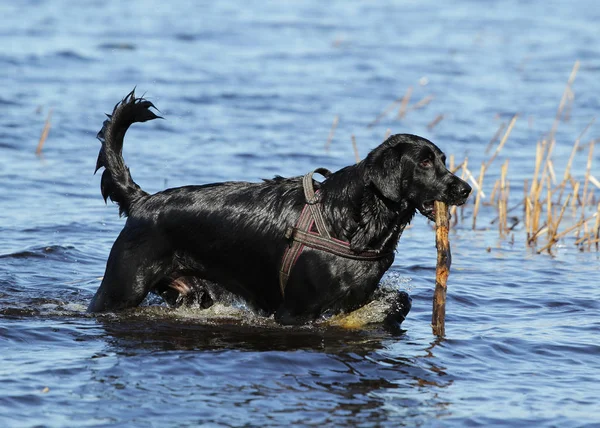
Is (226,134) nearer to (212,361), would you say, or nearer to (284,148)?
(284,148)

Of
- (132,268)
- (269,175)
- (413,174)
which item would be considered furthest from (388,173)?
(269,175)

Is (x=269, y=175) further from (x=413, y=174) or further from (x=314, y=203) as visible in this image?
(x=413, y=174)

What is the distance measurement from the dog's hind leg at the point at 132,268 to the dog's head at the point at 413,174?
1.58m

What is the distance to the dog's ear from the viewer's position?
632cm

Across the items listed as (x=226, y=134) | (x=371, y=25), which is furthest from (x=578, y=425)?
(x=371, y=25)

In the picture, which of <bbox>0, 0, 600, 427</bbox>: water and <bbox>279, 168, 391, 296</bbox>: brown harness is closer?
<bbox>0, 0, 600, 427</bbox>: water

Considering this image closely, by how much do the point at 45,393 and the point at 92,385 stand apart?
29cm

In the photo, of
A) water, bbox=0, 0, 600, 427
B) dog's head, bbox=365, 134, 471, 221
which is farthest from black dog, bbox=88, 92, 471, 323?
water, bbox=0, 0, 600, 427

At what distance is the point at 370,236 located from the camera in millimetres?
6488

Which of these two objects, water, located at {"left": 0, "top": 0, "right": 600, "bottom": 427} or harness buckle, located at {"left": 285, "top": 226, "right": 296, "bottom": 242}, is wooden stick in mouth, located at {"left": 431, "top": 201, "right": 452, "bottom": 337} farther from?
harness buckle, located at {"left": 285, "top": 226, "right": 296, "bottom": 242}

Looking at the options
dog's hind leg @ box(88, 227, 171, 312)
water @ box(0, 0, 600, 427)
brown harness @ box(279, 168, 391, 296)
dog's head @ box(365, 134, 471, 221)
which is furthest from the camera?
dog's hind leg @ box(88, 227, 171, 312)

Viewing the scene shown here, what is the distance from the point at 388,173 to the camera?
20.7ft

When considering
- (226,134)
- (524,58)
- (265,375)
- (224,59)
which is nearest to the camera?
(265,375)

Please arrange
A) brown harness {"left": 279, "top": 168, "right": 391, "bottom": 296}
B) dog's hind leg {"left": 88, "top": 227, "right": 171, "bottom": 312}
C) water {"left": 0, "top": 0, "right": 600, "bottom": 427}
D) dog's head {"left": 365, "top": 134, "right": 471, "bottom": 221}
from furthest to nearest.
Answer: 1. dog's hind leg {"left": 88, "top": 227, "right": 171, "bottom": 312}
2. brown harness {"left": 279, "top": 168, "right": 391, "bottom": 296}
3. dog's head {"left": 365, "top": 134, "right": 471, "bottom": 221}
4. water {"left": 0, "top": 0, "right": 600, "bottom": 427}
